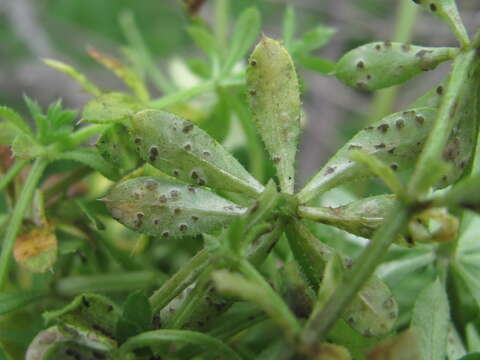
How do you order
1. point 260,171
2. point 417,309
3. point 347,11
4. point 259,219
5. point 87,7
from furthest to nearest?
1. point 87,7
2. point 347,11
3. point 260,171
4. point 417,309
5. point 259,219

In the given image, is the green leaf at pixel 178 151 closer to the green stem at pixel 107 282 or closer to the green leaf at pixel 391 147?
the green leaf at pixel 391 147

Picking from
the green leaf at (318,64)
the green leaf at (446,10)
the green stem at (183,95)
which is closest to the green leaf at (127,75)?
the green stem at (183,95)

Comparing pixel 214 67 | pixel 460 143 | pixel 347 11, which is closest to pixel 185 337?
pixel 460 143

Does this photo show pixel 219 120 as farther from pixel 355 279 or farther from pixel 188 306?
pixel 355 279

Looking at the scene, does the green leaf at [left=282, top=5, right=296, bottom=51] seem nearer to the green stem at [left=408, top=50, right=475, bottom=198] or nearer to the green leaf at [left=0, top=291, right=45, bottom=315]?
the green stem at [left=408, top=50, right=475, bottom=198]

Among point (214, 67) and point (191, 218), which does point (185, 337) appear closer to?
point (191, 218)

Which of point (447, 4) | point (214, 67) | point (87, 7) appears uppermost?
point (447, 4)
